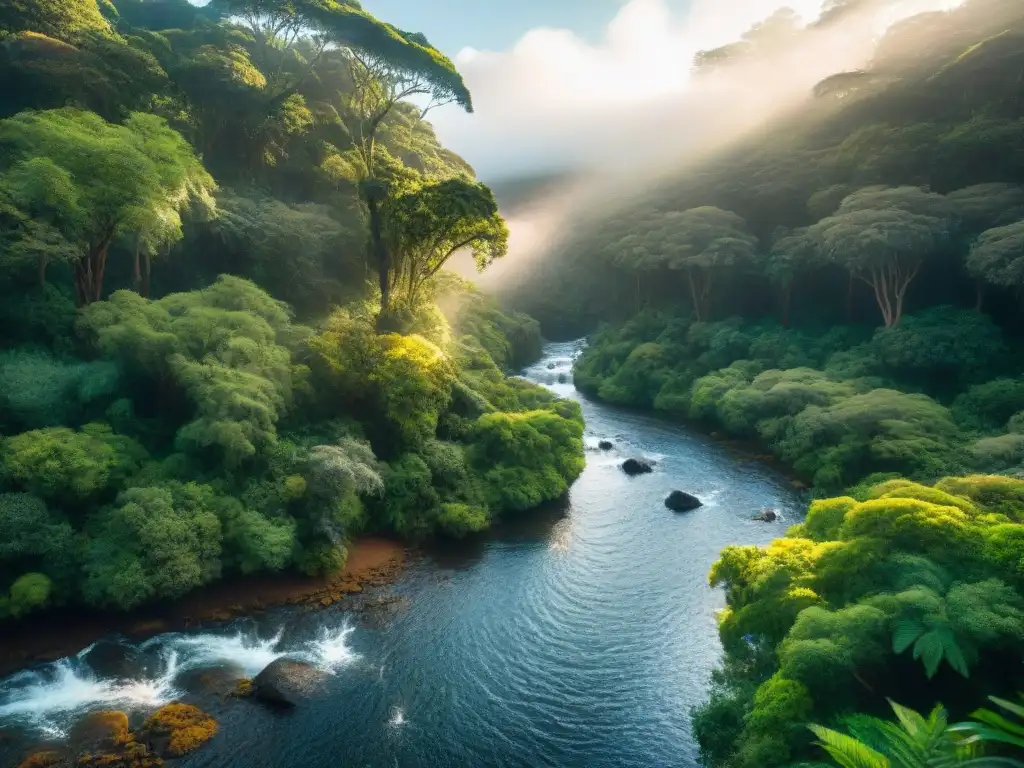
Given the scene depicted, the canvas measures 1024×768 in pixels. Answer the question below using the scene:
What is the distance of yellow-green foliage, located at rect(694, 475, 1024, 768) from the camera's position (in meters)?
11.9

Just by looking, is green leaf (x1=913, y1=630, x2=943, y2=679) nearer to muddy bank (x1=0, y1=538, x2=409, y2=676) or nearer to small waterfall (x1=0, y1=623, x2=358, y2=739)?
small waterfall (x1=0, y1=623, x2=358, y2=739)

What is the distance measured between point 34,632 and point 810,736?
886 inches

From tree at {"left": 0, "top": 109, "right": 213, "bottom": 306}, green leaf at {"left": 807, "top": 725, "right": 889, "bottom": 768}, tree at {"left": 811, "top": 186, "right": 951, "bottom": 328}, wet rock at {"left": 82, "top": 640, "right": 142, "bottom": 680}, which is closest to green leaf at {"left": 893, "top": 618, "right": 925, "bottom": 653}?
green leaf at {"left": 807, "top": 725, "right": 889, "bottom": 768}

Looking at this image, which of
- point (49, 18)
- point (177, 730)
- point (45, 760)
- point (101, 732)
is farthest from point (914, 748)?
point (49, 18)

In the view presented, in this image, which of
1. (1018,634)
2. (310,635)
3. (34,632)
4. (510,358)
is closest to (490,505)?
(310,635)

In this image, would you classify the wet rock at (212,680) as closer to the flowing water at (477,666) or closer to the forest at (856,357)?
the flowing water at (477,666)

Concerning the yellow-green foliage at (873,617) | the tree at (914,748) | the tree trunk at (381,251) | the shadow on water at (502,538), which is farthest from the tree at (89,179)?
the tree at (914,748)

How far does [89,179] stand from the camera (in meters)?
23.8

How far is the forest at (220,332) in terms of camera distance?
21.2 metres

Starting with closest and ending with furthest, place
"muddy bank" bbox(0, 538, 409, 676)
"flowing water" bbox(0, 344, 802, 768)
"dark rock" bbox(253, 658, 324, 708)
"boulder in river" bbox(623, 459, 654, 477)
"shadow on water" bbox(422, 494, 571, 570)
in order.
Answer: "flowing water" bbox(0, 344, 802, 768), "dark rock" bbox(253, 658, 324, 708), "muddy bank" bbox(0, 538, 409, 676), "shadow on water" bbox(422, 494, 571, 570), "boulder in river" bbox(623, 459, 654, 477)

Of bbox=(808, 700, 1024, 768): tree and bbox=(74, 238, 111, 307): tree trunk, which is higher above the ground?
bbox=(74, 238, 111, 307): tree trunk

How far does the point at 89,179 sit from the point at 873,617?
29.6 metres

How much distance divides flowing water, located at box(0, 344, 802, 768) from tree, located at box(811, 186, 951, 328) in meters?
22.9

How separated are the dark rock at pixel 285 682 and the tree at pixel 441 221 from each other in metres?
24.1
